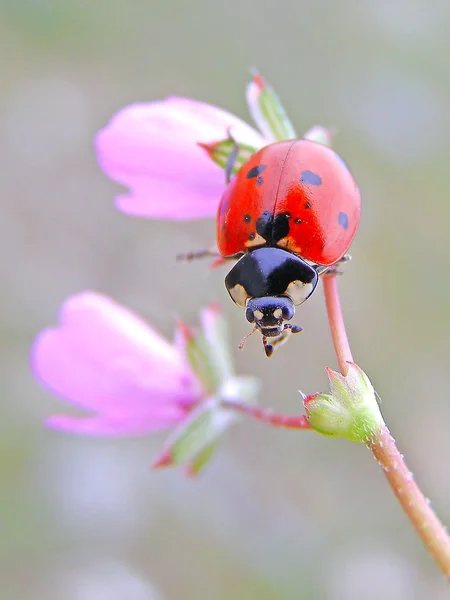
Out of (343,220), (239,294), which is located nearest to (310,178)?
(343,220)

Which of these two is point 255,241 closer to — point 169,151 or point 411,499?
point 169,151

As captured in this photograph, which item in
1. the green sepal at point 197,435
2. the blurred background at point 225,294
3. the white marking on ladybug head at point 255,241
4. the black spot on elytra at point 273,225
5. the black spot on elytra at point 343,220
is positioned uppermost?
the black spot on elytra at point 343,220

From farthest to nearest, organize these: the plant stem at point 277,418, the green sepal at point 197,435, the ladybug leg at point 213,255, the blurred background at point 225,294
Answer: the blurred background at point 225,294, the green sepal at point 197,435, the ladybug leg at point 213,255, the plant stem at point 277,418

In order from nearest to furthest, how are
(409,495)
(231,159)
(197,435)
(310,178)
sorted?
(409,495) < (310,178) < (231,159) < (197,435)

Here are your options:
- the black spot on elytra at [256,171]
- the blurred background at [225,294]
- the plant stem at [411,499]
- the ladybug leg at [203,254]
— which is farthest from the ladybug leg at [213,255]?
the blurred background at [225,294]

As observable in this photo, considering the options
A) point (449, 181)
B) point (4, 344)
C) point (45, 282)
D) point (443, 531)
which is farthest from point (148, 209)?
point (449, 181)

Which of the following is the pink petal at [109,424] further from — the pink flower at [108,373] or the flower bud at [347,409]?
the flower bud at [347,409]

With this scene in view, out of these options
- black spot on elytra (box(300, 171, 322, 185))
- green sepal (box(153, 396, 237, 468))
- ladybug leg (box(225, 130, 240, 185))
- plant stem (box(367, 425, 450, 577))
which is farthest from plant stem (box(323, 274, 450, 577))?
green sepal (box(153, 396, 237, 468))
